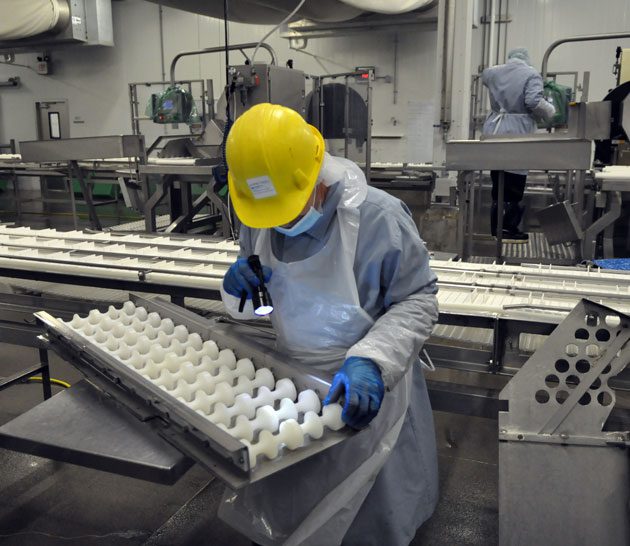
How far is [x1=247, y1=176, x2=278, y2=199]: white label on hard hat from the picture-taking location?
3.89 feet

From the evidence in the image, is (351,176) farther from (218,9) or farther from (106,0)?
(106,0)

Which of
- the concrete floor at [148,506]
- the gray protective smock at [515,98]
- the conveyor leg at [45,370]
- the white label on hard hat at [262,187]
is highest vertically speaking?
the gray protective smock at [515,98]

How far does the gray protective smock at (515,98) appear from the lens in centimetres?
466

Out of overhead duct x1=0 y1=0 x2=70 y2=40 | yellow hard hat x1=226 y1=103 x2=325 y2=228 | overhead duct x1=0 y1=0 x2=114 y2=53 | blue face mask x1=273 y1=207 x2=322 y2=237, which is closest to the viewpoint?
yellow hard hat x1=226 y1=103 x2=325 y2=228

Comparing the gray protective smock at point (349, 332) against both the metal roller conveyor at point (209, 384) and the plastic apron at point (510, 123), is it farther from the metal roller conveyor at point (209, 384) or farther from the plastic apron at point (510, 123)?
the plastic apron at point (510, 123)

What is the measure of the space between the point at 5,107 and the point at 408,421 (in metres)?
10.7

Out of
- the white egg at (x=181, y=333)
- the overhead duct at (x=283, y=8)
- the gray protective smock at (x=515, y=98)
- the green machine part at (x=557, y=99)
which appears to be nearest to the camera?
the white egg at (x=181, y=333)

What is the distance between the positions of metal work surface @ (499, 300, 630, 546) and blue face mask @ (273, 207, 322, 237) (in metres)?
0.53

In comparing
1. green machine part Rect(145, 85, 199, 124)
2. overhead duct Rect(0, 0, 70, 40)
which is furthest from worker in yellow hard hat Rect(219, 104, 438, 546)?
overhead duct Rect(0, 0, 70, 40)

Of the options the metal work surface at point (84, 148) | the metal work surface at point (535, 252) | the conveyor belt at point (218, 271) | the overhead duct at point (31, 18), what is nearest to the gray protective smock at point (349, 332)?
the conveyor belt at point (218, 271)

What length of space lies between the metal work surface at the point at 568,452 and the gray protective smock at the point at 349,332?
24 cm

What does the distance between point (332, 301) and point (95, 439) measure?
53 centimetres

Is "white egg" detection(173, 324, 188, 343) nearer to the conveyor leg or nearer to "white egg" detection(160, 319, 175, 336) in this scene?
"white egg" detection(160, 319, 175, 336)

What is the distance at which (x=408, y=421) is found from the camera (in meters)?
1.42
